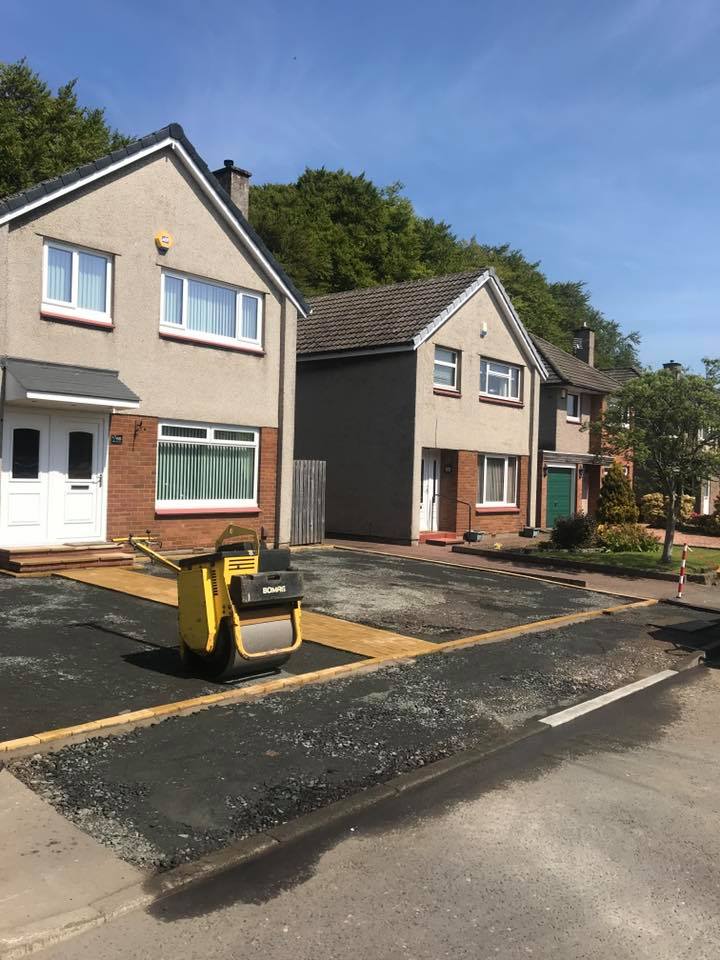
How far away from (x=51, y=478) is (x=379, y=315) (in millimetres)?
11157

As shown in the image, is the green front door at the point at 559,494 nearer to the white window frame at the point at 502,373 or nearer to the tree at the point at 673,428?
the white window frame at the point at 502,373

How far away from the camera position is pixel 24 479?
13.2 m

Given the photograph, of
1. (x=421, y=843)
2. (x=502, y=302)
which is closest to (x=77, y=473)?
(x=421, y=843)

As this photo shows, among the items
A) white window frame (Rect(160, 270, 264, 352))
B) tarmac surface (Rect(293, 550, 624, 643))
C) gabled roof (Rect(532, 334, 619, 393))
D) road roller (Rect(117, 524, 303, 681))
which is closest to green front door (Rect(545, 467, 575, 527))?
gabled roof (Rect(532, 334, 619, 393))

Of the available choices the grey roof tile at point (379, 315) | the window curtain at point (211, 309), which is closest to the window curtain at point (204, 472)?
the window curtain at point (211, 309)

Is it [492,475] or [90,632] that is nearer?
[90,632]

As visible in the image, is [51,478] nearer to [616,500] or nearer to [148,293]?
[148,293]

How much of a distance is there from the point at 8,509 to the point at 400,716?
8807 millimetres

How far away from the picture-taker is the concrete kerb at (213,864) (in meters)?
3.45

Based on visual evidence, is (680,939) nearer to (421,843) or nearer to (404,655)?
(421,843)

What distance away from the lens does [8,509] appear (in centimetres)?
1298

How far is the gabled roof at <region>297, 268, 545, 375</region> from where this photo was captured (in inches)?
816

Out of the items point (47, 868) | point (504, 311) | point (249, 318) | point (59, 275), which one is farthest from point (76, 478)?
point (504, 311)

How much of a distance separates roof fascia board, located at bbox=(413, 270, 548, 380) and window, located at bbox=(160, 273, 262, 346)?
15.5 ft
